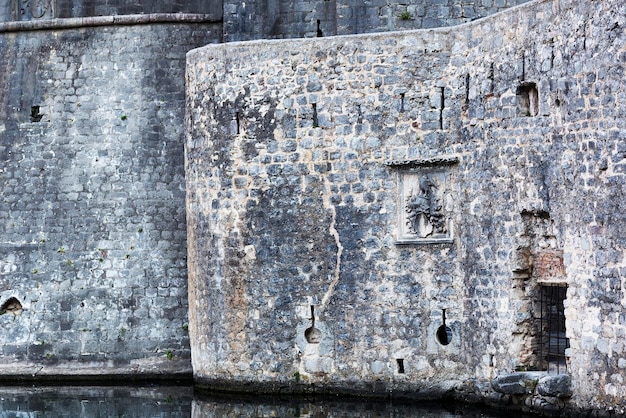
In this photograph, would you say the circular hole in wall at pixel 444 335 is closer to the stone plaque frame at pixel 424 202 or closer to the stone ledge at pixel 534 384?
the stone plaque frame at pixel 424 202

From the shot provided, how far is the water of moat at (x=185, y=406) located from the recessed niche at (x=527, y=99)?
297cm

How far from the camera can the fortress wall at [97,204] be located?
19094mm

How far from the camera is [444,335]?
1622 centimetres

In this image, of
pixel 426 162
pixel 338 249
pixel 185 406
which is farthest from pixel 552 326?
pixel 185 406

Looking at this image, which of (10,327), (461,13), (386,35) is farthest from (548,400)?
(10,327)

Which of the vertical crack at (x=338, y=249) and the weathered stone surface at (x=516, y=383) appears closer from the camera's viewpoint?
the weathered stone surface at (x=516, y=383)

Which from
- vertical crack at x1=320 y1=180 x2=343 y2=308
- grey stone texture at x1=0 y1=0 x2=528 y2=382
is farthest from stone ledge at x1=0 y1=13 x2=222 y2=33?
vertical crack at x1=320 y1=180 x2=343 y2=308

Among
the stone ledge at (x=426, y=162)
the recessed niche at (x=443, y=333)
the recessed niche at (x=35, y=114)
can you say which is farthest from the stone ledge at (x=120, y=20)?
the recessed niche at (x=443, y=333)

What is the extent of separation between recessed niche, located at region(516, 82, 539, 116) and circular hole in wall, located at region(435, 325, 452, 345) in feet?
8.42

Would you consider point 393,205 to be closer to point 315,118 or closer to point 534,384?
point 315,118

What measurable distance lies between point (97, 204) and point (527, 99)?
6521 mm

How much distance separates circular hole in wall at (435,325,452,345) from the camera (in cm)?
1614

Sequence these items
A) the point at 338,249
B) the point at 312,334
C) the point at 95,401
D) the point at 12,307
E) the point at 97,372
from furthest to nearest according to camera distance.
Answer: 1. the point at 12,307
2. the point at 97,372
3. the point at 95,401
4. the point at 312,334
5. the point at 338,249

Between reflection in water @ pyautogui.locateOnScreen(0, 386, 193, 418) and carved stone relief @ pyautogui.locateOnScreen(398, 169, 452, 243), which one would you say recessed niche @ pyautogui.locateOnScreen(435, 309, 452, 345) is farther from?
reflection in water @ pyautogui.locateOnScreen(0, 386, 193, 418)
